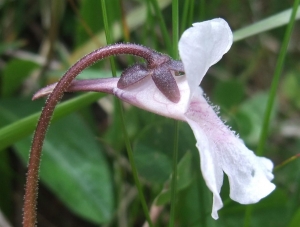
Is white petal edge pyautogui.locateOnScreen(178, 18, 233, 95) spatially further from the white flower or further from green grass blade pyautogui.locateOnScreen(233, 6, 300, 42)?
green grass blade pyautogui.locateOnScreen(233, 6, 300, 42)

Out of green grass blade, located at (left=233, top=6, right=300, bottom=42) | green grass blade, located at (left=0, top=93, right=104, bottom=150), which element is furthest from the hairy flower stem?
green grass blade, located at (left=233, top=6, right=300, bottom=42)

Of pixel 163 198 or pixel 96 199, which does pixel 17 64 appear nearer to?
pixel 96 199

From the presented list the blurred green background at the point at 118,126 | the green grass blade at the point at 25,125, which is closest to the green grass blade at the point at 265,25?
the blurred green background at the point at 118,126

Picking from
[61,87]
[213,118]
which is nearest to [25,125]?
[61,87]

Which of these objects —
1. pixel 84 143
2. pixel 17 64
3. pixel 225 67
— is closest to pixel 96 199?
pixel 84 143

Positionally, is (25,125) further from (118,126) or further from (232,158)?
(118,126)

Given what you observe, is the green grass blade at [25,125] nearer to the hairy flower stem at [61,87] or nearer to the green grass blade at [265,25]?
the hairy flower stem at [61,87]

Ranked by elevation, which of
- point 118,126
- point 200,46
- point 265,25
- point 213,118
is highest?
point 200,46
